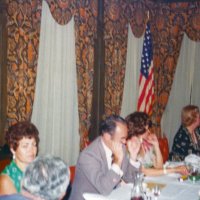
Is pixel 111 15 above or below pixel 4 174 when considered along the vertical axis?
above

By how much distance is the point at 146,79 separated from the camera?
6.20 m

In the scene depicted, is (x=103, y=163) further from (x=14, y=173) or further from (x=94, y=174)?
(x=14, y=173)

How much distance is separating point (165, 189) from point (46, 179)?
1467 millimetres

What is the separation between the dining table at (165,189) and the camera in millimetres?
2891

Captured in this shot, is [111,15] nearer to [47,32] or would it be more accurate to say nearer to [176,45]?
[47,32]

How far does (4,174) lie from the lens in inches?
107

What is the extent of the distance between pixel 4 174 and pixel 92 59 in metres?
2.64

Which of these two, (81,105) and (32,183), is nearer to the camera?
(32,183)

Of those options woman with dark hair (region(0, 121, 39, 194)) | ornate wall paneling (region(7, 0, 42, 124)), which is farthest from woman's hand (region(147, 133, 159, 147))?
woman with dark hair (region(0, 121, 39, 194))

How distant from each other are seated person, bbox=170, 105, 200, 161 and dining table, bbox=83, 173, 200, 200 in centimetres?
129

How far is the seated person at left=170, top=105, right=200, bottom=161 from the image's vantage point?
4.85 metres

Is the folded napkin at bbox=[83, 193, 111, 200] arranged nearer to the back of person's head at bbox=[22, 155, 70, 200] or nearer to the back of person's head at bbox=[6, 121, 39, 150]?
the back of person's head at bbox=[6, 121, 39, 150]

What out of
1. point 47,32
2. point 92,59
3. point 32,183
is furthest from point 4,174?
point 92,59

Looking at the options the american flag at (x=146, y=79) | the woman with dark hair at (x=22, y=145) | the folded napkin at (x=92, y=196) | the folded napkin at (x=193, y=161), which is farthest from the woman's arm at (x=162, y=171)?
the american flag at (x=146, y=79)
